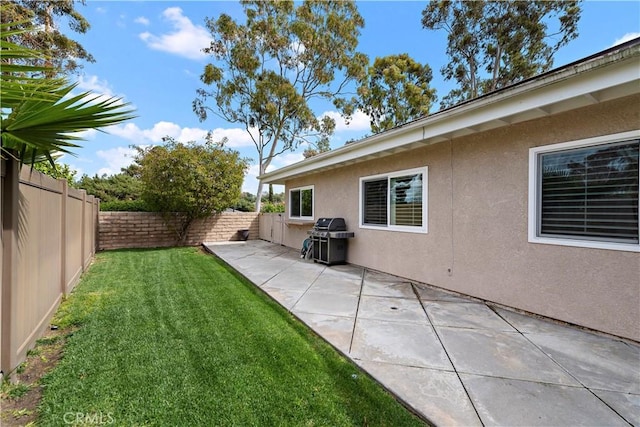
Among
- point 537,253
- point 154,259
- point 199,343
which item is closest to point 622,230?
point 537,253

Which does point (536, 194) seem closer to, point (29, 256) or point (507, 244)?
point (507, 244)

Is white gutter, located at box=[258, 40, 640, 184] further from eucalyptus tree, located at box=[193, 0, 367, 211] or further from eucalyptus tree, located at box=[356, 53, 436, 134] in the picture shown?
eucalyptus tree, located at box=[356, 53, 436, 134]

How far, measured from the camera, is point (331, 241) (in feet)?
25.6

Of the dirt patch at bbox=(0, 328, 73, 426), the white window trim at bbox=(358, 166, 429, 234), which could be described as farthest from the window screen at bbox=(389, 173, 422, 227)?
the dirt patch at bbox=(0, 328, 73, 426)

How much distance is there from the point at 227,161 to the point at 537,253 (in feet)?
A: 34.2

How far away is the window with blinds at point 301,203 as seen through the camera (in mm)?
10361

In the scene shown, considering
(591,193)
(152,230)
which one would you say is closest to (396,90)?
(152,230)

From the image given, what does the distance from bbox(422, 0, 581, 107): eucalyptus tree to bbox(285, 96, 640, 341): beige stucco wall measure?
15.3 metres

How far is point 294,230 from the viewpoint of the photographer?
37.0 feet

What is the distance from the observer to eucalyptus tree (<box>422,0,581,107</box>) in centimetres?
1529

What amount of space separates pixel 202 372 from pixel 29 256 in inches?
83.1

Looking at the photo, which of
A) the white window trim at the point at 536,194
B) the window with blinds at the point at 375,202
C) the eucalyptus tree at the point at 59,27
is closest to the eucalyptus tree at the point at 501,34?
the window with blinds at the point at 375,202

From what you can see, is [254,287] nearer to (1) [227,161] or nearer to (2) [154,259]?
(2) [154,259]

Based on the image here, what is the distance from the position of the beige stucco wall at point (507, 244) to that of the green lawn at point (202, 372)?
3.03m
